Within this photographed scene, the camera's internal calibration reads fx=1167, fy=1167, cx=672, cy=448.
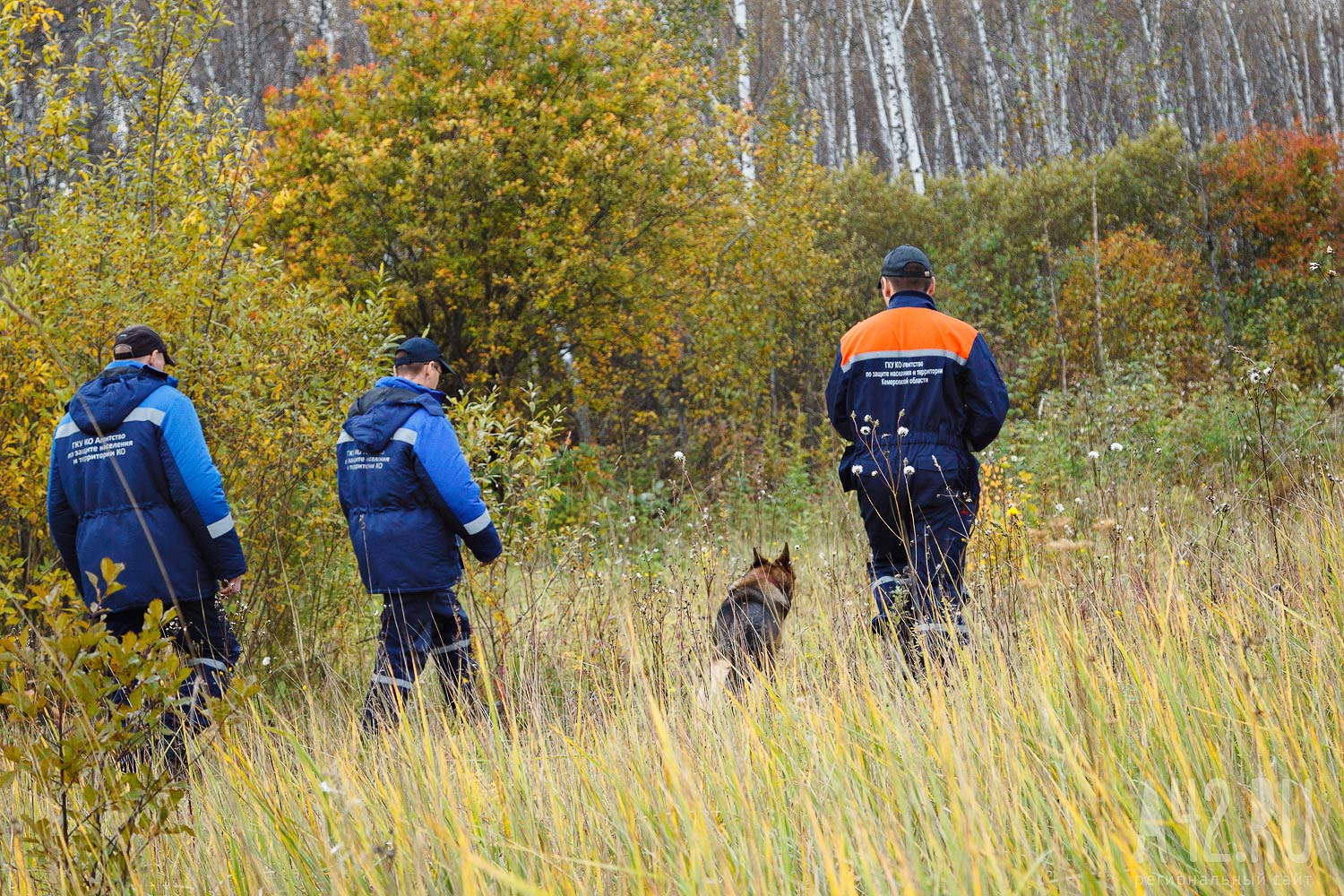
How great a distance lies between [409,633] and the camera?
15.6 ft

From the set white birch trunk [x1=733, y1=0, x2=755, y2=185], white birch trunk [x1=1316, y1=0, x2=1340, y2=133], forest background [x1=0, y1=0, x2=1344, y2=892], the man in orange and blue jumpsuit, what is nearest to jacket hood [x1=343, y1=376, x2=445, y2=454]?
forest background [x1=0, y1=0, x2=1344, y2=892]

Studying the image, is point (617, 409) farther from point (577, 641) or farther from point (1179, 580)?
point (1179, 580)

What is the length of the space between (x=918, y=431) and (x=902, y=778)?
2.48 metres

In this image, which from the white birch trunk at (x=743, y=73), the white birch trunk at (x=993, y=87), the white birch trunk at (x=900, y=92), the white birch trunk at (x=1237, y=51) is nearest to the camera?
the white birch trunk at (x=743, y=73)

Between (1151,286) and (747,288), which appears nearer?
(747,288)

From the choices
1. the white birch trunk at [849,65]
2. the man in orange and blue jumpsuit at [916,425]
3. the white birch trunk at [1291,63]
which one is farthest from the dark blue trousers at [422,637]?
the white birch trunk at [1291,63]

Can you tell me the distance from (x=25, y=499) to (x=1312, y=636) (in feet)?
17.0

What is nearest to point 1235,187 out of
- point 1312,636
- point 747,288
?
point 747,288

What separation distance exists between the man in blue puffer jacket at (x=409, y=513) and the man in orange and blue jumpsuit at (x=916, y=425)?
156 cm

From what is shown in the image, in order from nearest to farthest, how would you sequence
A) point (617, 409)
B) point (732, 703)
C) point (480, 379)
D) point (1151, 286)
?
point (732, 703) < point (480, 379) < point (617, 409) < point (1151, 286)

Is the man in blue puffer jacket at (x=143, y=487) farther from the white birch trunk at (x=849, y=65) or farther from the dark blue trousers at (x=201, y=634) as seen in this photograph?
the white birch trunk at (x=849, y=65)

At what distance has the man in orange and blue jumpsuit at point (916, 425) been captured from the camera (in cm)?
460

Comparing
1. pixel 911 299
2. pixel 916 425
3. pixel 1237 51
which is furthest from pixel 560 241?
pixel 1237 51

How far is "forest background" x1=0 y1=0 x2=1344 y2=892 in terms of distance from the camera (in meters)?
5.56
